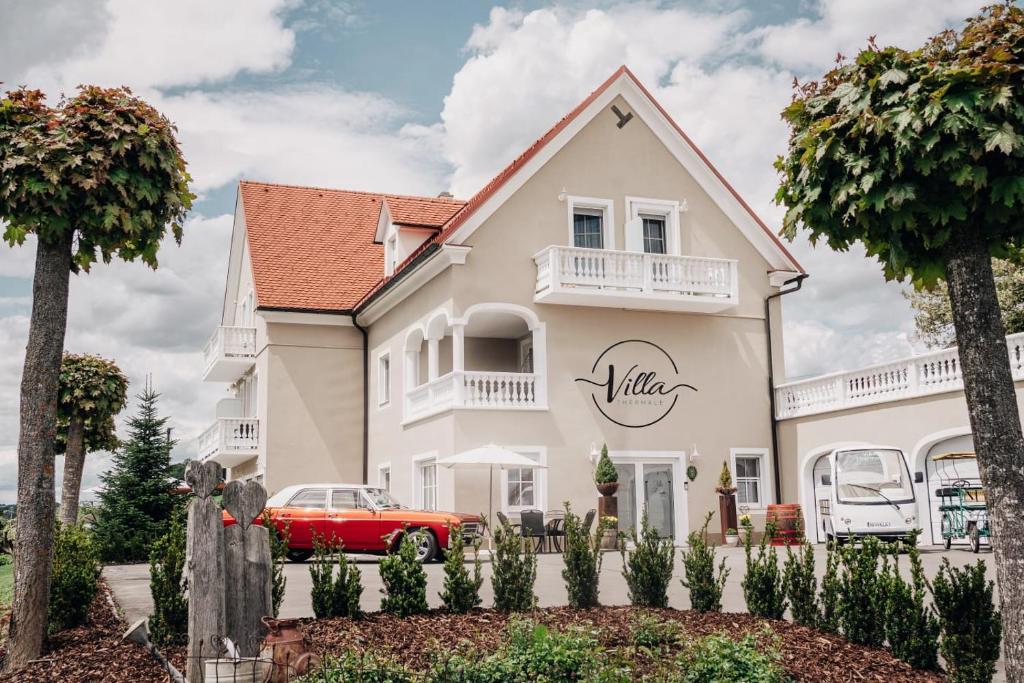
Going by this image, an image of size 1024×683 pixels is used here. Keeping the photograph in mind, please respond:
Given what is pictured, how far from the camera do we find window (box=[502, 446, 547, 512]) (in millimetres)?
22234

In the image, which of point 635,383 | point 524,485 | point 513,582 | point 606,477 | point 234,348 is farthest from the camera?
point 234,348

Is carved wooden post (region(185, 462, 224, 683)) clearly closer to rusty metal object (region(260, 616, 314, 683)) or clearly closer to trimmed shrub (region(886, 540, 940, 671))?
rusty metal object (region(260, 616, 314, 683))

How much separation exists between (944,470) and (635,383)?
267 inches

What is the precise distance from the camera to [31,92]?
28.6 feet

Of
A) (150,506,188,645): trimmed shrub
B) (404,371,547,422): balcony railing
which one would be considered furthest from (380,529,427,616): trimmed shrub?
(404,371,547,422): balcony railing

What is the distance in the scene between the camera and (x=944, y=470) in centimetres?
2066

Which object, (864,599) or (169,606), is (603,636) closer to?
(864,599)

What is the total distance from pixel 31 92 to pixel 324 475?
1969 cm

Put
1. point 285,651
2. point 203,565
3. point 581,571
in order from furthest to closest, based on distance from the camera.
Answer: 1. point 581,571
2. point 203,565
3. point 285,651

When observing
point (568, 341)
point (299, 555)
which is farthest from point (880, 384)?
point (299, 555)

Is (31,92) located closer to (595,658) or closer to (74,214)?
(74,214)

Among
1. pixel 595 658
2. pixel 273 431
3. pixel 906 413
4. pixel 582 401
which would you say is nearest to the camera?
pixel 595 658

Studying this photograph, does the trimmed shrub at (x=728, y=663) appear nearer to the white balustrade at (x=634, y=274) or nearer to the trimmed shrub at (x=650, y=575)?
the trimmed shrub at (x=650, y=575)

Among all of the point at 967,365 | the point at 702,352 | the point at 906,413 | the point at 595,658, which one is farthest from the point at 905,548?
the point at 702,352
